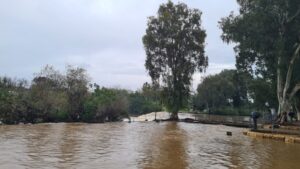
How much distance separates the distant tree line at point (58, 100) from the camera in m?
36.6

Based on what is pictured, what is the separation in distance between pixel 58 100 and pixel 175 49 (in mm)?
14413

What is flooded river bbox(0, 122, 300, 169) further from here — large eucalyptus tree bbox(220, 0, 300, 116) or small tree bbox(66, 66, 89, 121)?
small tree bbox(66, 66, 89, 121)

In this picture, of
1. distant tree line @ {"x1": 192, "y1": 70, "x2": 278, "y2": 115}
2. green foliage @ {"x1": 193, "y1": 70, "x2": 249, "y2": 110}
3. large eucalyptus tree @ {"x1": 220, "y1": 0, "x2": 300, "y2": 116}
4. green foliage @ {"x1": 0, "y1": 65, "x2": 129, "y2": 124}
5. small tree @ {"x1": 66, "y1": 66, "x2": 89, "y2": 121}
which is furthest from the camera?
green foliage @ {"x1": 193, "y1": 70, "x2": 249, "y2": 110}

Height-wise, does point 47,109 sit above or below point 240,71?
below

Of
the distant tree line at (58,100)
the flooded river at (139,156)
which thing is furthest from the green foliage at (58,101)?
the flooded river at (139,156)

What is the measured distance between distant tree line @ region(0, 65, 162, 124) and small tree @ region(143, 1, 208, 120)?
2.65 meters

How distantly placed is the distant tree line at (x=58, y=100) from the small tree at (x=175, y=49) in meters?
2.65

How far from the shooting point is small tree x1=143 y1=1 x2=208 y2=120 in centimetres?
4622


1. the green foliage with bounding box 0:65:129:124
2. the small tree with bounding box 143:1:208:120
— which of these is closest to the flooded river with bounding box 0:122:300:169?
the green foliage with bounding box 0:65:129:124

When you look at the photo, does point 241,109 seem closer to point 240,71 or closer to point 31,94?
point 240,71

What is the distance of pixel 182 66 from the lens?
4659 cm

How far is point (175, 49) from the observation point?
46.5m

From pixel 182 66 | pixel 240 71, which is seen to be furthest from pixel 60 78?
pixel 240 71

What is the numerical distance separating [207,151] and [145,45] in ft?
102
